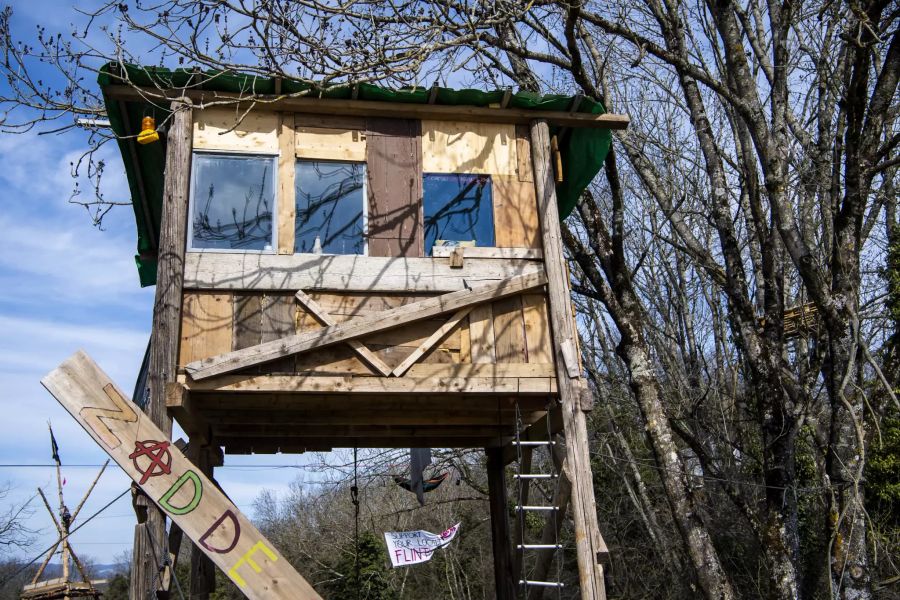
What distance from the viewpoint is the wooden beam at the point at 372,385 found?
748 cm

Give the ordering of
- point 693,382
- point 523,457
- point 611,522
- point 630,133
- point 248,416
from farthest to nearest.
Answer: point 611,522 → point 693,382 → point 630,133 → point 523,457 → point 248,416

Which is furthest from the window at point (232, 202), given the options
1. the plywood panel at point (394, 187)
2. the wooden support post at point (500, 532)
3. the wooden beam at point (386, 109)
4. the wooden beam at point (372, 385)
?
the wooden support post at point (500, 532)

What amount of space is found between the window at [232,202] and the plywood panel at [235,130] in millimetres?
117

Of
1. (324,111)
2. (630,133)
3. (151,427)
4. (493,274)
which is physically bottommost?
(151,427)

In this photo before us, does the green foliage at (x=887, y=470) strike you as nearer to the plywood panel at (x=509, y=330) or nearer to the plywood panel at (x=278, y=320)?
the plywood panel at (x=509, y=330)

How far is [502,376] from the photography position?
804cm

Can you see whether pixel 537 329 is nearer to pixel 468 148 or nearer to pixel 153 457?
pixel 468 148

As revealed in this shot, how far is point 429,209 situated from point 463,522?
2089 cm

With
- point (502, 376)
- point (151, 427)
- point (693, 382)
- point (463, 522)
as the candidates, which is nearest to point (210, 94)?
point (151, 427)

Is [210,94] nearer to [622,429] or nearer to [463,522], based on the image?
[622,429]

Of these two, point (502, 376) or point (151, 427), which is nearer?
point (151, 427)

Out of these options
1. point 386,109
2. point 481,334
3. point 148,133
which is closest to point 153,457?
point 148,133

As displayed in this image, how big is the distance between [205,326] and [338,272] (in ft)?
4.67

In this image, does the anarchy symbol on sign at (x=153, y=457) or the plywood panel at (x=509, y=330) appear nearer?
the anarchy symbol on sign at (x=153, y=457)
